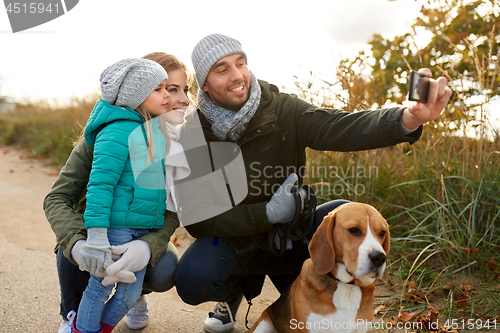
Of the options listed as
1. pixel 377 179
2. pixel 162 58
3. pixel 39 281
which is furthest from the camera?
pixel 377 179

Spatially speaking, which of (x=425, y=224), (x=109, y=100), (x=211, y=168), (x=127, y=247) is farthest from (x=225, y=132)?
(x=425, y=224)

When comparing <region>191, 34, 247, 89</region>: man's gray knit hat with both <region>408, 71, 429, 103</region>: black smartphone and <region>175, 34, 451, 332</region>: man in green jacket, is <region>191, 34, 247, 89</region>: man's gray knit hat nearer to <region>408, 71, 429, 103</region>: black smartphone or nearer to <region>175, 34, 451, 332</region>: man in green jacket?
<region>175, 34, 451, 332</region>: man in green jacket

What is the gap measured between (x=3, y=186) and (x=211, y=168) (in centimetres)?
597

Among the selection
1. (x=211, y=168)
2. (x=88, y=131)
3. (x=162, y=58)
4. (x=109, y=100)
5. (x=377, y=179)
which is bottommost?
(x=377, y=179)

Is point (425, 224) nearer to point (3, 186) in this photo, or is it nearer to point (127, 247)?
→ point (127, 247)

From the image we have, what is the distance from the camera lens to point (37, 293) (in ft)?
11.5

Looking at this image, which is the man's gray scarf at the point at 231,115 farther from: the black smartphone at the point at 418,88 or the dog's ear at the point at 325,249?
the black smartphone at the point at 418,88

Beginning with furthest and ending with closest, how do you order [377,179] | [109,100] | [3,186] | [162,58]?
[3,186] → [377,179] → [162,58] → [109,100]

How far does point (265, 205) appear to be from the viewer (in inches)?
112

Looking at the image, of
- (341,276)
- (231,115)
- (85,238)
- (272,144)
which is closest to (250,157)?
(272,144)

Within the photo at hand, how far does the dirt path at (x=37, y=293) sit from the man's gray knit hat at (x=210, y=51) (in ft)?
6.39

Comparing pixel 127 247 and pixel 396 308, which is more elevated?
pixel 127 247

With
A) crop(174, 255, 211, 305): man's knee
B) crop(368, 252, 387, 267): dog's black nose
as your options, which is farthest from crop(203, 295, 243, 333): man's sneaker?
crop(368, 252, 387, 267): dog's black nose

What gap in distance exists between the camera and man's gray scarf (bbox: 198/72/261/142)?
302cm
